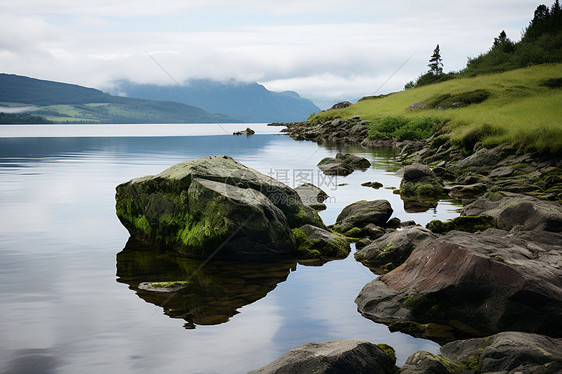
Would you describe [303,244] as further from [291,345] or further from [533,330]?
[533,330]

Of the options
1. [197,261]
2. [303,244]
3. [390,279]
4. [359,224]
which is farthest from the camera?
[359,224]

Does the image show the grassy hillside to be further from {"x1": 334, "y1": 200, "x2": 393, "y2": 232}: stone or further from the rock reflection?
the rock reflection

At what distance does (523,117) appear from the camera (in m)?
35.6

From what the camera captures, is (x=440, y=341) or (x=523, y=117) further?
(x=523, y=117)

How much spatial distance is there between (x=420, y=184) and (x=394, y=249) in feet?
43.1

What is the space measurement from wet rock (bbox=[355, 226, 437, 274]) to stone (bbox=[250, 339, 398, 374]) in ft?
19.2

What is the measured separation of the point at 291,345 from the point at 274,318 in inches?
50.8

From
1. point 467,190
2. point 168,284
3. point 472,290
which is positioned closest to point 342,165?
point 467,190

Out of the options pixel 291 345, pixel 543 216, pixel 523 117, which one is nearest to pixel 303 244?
pixel 291 345

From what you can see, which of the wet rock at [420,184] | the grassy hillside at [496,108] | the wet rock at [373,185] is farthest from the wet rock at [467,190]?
the grassy hillside at [496,108]

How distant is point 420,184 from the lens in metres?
26.2

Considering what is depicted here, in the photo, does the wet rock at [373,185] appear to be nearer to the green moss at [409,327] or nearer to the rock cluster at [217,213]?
the rock cluster at [217,213]

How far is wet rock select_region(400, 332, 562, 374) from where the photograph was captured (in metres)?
6.96

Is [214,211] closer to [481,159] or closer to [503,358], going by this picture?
[503,358]
